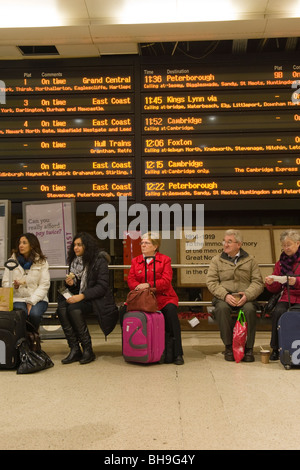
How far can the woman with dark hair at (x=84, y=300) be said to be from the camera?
448 centimetres

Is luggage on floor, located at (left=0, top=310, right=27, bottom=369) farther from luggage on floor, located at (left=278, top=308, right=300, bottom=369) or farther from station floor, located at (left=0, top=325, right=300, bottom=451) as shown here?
luggage on floor, located at (left=278, top=308, right=300, bottom=369)

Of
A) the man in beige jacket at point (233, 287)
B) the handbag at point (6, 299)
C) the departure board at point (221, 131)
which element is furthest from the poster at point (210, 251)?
the handbag at point (6, 299)

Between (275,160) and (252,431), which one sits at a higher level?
(275,160)

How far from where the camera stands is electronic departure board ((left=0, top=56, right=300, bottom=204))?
557 cm

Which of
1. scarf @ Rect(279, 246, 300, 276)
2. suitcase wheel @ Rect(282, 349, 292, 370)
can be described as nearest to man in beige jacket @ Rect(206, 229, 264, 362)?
scarf @ Rect(279, 246, 300, 276)

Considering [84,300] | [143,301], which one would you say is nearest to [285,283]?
[143,301]

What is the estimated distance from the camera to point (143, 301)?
14.0ft

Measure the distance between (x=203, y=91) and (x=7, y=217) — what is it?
2896 millimetres

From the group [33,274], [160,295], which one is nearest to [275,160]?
[160,295]

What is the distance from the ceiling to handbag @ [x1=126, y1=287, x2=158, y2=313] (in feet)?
10.2

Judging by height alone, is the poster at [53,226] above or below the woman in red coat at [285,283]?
above

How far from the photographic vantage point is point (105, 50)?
5.67m

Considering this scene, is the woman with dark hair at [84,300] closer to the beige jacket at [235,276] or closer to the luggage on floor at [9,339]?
the luggage on floor at [9,339]

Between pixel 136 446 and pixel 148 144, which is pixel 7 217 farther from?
pixel 136 446
